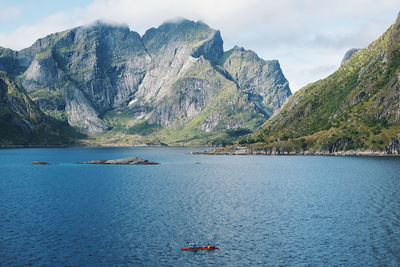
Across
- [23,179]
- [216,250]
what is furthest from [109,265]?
[23,179]

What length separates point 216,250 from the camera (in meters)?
69.9

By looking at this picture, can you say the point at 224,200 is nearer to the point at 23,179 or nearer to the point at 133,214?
the point at 133,214

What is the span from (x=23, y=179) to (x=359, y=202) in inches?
5084

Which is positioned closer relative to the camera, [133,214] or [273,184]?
[133,214]

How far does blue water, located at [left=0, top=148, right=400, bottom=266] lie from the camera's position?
216ft

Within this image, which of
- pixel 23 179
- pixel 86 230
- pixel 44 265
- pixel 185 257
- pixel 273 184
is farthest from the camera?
pixel 23 179

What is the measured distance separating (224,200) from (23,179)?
312 ft

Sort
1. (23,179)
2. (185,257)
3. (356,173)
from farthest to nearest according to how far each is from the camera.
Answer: (356,173) → (23,179) → (185,257)

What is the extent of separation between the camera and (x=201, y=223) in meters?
88.8

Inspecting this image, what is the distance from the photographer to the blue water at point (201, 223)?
65938mm

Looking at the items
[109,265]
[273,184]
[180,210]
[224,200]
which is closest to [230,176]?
[273,184]

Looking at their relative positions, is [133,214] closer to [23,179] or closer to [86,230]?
[86,230]

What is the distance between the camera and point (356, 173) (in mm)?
182750

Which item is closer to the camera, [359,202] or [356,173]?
[359,202]
